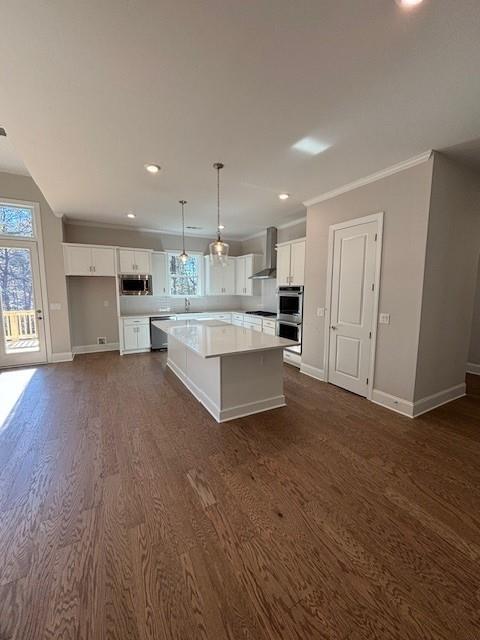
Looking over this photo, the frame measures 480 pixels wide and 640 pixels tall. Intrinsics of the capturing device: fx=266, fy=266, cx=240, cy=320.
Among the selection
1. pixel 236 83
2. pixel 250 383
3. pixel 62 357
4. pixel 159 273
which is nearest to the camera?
pixel 236 83

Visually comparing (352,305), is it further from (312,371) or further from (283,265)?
(283,265)

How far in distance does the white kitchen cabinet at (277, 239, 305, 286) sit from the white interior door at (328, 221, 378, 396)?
2.79 ft

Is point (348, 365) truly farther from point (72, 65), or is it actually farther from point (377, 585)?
point (72, 65)

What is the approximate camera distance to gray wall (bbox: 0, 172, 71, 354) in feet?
15.2

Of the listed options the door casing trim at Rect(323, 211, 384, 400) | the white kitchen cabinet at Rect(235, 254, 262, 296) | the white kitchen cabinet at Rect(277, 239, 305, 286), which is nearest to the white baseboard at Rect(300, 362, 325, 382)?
the door casing trim at Rect(323, 211, 384, 400)

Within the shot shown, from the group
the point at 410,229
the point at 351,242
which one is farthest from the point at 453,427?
the point at 351,242

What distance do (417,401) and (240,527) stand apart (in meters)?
2.52

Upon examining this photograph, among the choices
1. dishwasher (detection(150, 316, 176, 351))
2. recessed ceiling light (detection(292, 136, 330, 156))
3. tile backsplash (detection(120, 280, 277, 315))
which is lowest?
dishwasher (detection(150, 316, 176, 351))

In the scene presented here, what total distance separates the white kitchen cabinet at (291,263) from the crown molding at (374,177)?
774 mm

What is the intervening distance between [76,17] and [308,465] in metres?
3.25

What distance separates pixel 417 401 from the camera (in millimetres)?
3094

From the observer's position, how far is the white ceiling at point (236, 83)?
53.6 inches

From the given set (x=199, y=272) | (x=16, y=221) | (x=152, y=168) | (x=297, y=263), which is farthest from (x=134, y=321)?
(x=297, y=263)

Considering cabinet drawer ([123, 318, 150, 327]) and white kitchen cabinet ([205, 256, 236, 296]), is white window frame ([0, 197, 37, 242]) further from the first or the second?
white kitchen cabinet ([205, 256, 236, 296])
